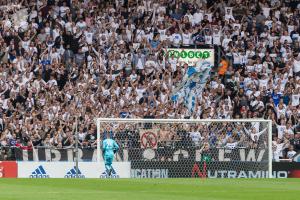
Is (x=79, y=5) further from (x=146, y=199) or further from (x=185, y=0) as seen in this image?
(x=146, y=199)

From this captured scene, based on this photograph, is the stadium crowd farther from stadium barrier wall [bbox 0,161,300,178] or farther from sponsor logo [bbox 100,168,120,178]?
sponsor logo [bbox 100,168,120,178]

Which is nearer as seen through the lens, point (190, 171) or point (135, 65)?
point (190, 171)

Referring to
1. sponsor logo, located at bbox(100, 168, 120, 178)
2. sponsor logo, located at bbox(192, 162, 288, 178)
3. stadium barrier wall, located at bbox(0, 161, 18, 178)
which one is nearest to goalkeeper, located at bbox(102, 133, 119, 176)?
sponsor logo, located at bbox(100, 168, 120, 178)

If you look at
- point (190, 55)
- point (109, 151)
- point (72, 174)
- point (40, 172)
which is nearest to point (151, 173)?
point (109, 151)

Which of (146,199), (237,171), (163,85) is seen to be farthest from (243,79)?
(146,199)

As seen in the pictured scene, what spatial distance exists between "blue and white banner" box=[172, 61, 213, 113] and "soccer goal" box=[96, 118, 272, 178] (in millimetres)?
4472

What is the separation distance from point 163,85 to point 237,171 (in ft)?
23.9

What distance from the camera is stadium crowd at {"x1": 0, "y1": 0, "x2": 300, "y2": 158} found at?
4053 cm

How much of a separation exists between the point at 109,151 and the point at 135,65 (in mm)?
10079

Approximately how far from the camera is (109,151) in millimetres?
35062

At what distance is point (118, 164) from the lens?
1436 inches

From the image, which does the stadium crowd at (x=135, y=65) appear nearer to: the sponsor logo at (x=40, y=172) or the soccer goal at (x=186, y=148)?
the soccer goal at (x=186, y=148)

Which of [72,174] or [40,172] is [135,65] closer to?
[72,174]

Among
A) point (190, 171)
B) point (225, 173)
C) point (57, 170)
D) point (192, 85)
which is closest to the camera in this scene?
point (57, 170)
